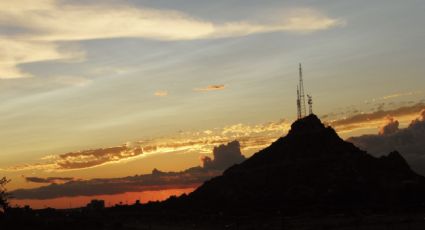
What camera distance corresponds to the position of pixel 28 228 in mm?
90625

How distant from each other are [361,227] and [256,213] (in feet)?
241

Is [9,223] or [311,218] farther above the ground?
[9,223]

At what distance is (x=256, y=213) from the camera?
200 metres

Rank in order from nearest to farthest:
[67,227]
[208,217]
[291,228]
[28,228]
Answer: [28,228]
[67,227]
[291,228]
[208,217]

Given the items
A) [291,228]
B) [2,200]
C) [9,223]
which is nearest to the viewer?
[2,200]

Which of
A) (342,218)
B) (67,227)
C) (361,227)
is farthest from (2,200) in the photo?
(342,218)

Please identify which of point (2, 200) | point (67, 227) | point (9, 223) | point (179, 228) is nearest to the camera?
point (2, 200)

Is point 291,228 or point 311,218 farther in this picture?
point 311,218

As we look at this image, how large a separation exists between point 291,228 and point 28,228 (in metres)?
73.3

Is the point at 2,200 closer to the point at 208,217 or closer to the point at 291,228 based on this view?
the point at 291,228

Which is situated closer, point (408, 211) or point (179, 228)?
point (179, 228)

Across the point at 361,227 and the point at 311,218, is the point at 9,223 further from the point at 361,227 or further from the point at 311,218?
the point at 311,218

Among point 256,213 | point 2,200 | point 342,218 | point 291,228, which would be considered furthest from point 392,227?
point 2,200

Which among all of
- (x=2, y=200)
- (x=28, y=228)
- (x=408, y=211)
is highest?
(x=2, y=200)
